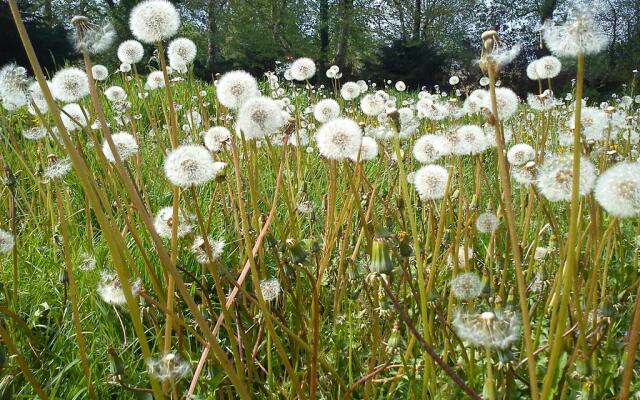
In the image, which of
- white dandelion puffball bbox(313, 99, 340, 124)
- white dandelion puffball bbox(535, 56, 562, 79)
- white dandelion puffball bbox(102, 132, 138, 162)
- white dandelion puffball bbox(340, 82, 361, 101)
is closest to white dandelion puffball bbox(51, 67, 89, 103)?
white dandelion puffball bbox(102, 132, 138, 162)

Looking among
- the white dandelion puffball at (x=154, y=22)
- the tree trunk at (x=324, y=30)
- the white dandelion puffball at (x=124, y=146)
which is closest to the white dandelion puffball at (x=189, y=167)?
the white dandelion puffball at (x=154, y=22)

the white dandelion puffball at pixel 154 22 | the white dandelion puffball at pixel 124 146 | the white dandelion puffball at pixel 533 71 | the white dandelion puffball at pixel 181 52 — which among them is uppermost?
the white dandelion puffball at pixel 154 22

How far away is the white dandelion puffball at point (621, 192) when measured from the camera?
32.0 inches

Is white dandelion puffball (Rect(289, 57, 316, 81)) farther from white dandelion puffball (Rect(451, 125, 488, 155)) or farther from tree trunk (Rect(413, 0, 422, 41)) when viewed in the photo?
tree trunk (Rect(413, 0, 422, 41))

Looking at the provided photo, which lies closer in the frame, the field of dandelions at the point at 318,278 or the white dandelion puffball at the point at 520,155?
the field of dandelions at the point at 318,278

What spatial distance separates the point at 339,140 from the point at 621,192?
638 millimetres

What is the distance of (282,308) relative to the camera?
1695mm

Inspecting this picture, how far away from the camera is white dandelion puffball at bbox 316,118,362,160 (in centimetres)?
127

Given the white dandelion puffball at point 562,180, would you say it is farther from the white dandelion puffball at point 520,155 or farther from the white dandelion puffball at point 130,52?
the white dandelion puffball at point 130,52

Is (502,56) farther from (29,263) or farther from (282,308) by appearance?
(29,263)

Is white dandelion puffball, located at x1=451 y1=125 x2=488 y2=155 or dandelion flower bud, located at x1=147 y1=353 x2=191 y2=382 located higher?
white dandelion puffball, located at x1=451 y1=125 x2=488 y2=155

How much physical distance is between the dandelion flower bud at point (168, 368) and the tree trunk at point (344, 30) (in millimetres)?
19378

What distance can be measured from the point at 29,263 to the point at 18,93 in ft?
2.53

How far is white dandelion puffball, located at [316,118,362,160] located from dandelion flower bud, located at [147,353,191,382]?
559 mm
